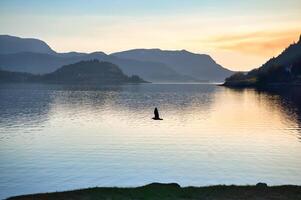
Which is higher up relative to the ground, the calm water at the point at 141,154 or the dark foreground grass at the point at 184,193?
the dark foreground grass at the point at 184,193

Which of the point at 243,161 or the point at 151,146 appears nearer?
the point at 243,161

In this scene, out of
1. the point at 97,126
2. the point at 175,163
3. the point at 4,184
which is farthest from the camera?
the point at 97,126

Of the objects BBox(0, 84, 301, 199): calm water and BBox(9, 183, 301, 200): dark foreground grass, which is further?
BBox(0, 84, 301, 199): calm water

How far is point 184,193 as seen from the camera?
103 feet

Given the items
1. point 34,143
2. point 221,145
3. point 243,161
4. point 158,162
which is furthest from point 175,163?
point 34,143

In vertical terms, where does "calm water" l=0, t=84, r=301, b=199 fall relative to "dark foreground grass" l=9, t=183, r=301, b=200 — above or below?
below

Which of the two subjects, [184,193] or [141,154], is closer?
[184,193]

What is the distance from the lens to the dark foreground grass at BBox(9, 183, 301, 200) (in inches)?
1194

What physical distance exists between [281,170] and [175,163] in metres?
12.5

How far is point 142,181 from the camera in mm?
41312

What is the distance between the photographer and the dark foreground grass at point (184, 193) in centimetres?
3033

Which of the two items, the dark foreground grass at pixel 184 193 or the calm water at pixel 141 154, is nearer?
the dark foreground grass at pixel 184 193

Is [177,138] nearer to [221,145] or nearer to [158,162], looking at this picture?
[221,145]

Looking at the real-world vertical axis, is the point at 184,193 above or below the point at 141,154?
above
